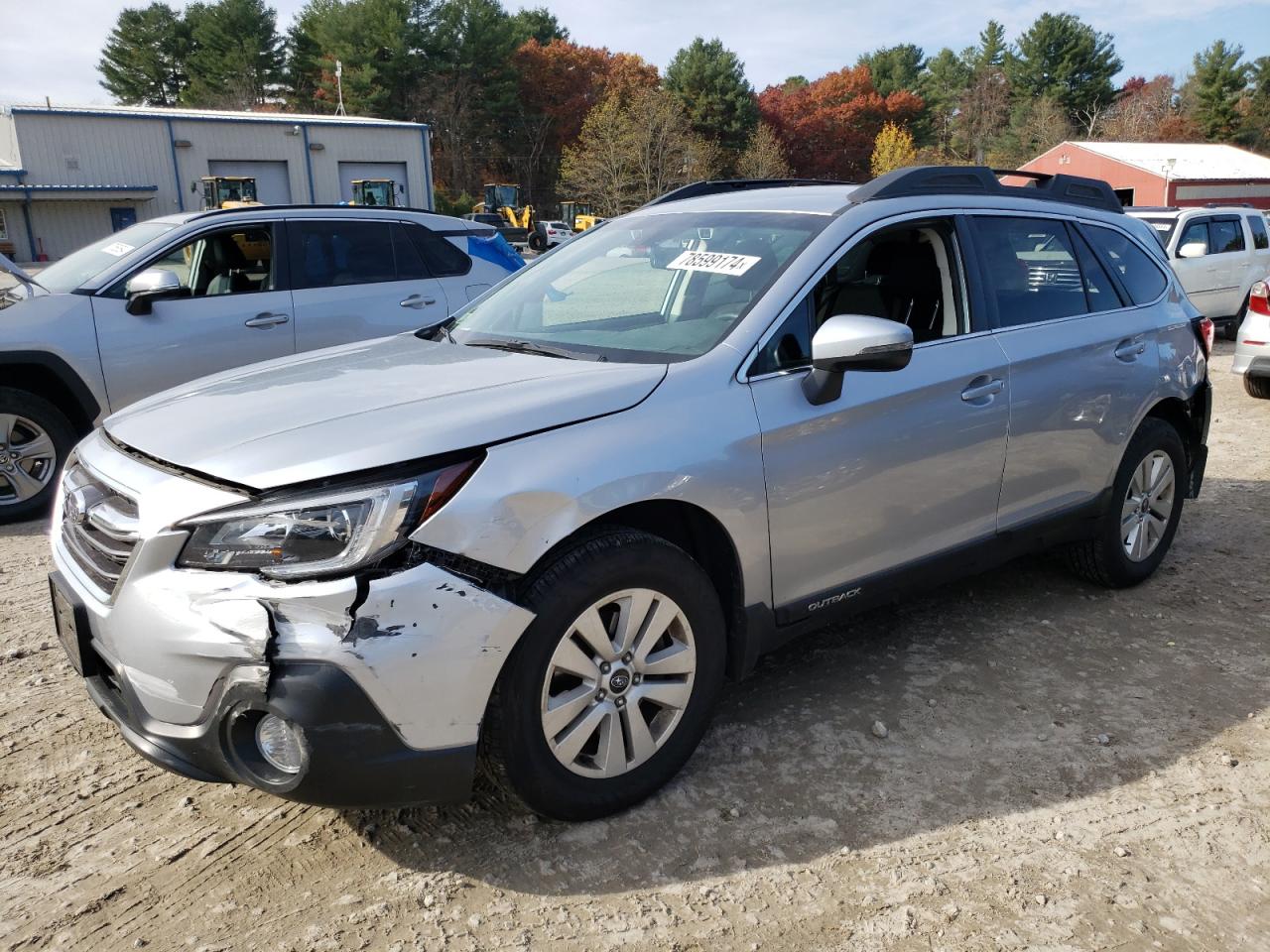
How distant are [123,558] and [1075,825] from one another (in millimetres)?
2707

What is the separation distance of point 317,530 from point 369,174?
5400cm

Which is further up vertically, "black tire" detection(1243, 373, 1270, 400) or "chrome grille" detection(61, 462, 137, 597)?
"chrome grille" detection(61, 462, 137, 597)

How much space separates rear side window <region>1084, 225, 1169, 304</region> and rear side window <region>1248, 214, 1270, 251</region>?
11.2 meters

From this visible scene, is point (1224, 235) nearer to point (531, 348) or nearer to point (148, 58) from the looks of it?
point (531, 348)

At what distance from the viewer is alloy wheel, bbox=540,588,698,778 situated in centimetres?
265

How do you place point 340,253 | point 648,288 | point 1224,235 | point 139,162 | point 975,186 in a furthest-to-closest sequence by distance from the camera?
point 139,162 < point 1224,235 < point 340,253 < point 975,186 < point 648,288

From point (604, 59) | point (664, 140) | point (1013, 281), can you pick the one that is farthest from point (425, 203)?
point (1013, 281)

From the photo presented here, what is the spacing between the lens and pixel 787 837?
284 centimetres

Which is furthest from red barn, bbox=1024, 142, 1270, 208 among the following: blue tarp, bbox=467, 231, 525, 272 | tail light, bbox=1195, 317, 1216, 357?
tail light, bbox=1195, 317, 1216, 357

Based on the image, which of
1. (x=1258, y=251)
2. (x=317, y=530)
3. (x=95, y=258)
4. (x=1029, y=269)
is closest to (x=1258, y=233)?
(x=1258, y=251)

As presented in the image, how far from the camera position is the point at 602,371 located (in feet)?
9.68

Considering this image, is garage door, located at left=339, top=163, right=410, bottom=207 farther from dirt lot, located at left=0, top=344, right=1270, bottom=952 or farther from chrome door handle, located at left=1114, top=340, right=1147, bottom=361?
dirt lot, located at left=0, top=344, right=1270, bottom=952

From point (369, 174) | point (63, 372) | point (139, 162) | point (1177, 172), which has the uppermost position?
point (139, 162)

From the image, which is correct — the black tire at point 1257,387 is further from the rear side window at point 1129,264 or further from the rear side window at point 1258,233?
the rear side window at point 1129,264
